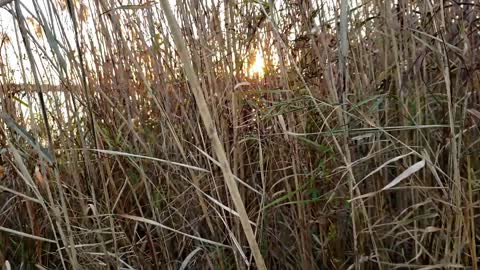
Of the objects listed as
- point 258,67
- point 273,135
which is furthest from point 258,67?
point 273,135

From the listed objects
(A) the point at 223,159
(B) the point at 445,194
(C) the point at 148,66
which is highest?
(C) the point at 148,66

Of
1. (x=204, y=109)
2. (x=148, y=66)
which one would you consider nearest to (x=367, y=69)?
(x=148, y=66)

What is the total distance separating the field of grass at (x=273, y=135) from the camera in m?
0.75

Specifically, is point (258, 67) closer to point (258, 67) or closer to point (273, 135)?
point (258, 67)

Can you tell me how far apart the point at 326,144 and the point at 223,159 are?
1.48ft

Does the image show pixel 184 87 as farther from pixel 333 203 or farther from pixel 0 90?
pixel 0 90

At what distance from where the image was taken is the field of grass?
2.46ft

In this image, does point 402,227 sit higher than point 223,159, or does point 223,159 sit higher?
point 223,159

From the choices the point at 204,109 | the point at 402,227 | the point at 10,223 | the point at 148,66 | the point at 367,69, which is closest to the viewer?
the point at 204,109

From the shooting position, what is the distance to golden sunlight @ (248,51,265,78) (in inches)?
42.3

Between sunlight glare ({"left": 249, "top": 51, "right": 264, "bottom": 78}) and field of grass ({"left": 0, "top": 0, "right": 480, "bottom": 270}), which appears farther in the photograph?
sunlight glare ({"left": 249, "top": 51, "right": 264, "bottom": 78})

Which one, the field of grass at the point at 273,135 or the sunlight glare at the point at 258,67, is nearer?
the field of grass at the point at 273,135

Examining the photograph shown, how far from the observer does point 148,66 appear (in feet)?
3.54

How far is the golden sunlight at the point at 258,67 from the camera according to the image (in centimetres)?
107
